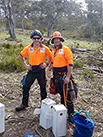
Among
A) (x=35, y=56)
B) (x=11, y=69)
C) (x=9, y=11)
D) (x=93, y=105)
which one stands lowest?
(x=93, y=105)

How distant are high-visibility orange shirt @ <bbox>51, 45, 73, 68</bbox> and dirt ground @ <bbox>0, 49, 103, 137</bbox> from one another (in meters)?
1.62

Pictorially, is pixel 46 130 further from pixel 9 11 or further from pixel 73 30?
pixel 73 30

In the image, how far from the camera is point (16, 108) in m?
4.61

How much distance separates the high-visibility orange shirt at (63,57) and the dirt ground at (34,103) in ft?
5.31

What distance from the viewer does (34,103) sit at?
17.3 ft

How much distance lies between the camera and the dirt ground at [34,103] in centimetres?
375

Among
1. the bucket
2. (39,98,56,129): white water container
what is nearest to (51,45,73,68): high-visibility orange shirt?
(39,98,56,129): white water container

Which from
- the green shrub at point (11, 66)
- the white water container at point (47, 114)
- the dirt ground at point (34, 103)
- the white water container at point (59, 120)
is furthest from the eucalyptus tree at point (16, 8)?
the white water container at point (59, 120)

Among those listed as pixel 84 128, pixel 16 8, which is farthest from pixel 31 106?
pixel 16 8

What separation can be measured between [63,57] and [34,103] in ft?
7.38

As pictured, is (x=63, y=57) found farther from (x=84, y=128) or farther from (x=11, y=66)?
(x=11, y=66)

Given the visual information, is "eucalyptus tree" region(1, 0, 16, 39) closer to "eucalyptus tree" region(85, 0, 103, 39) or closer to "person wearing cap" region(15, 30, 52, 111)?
"person wearing cap" region(15, 30, 52, 111)

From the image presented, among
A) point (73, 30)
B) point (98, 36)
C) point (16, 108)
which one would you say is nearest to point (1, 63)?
point (16, 108)

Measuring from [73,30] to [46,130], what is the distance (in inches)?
2249
